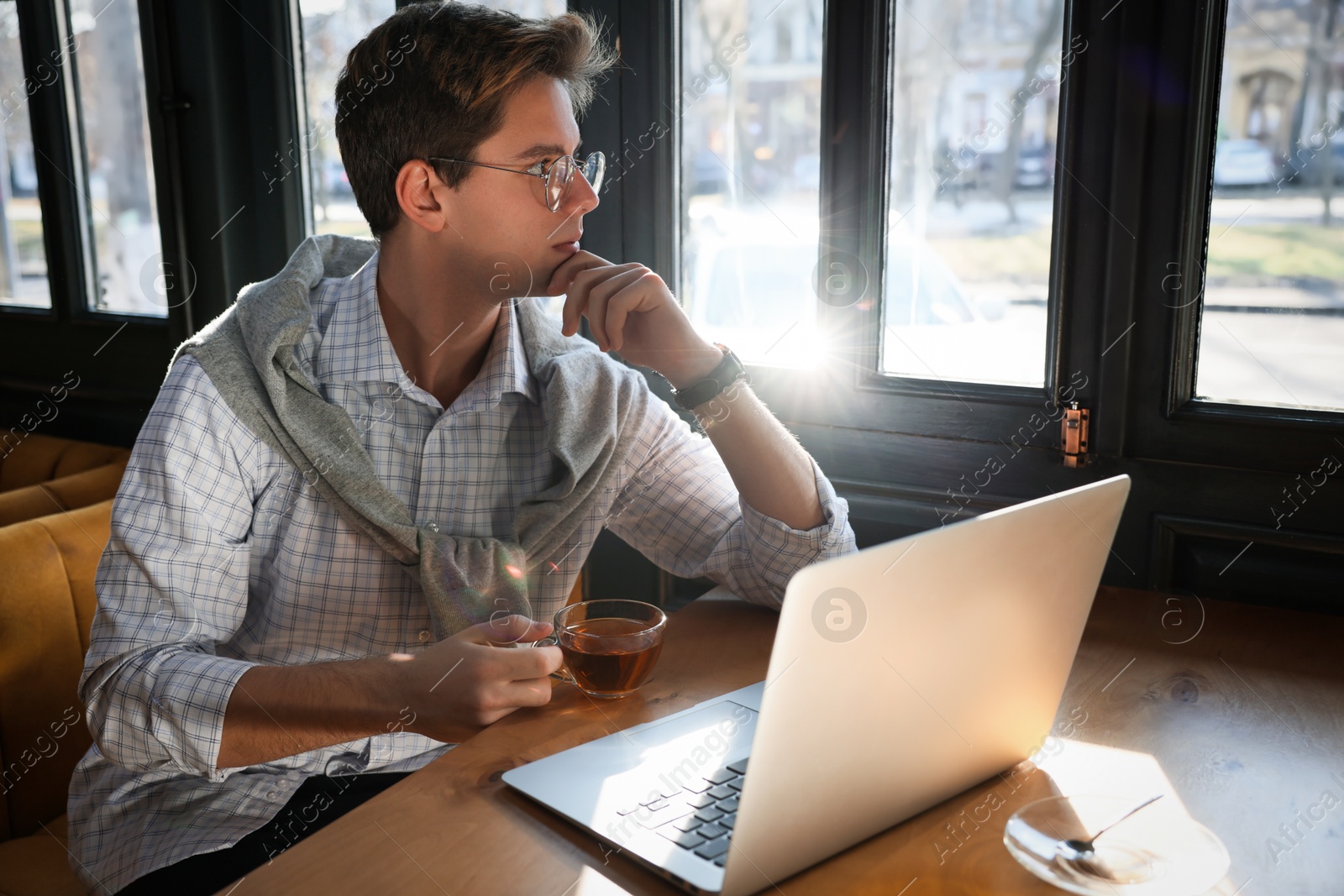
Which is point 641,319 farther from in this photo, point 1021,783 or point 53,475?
point 53,475

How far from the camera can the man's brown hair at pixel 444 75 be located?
128 cm

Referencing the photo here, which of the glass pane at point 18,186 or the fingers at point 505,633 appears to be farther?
the glass pane at point 18,186

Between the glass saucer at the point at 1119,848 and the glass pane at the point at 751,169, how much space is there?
3.27 ft

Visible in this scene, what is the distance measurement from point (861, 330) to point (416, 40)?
77 centimetres

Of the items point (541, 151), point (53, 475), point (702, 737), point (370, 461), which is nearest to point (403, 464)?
point (370, 461)

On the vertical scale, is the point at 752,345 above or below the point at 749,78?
below

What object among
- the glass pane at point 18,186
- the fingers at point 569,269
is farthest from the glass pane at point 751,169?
the glass pane at point 18,186

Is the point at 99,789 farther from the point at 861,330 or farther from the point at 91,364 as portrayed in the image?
the point at 91,364

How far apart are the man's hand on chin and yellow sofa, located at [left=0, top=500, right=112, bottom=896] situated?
2.89 ft

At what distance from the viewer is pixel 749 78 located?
1.65m

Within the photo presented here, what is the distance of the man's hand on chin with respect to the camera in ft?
4.15

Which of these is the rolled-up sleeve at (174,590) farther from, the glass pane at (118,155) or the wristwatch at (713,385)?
the glass pane at (118,155)

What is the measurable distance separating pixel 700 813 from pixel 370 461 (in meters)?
0.67

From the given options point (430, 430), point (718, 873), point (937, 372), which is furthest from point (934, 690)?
point (937, 372)
